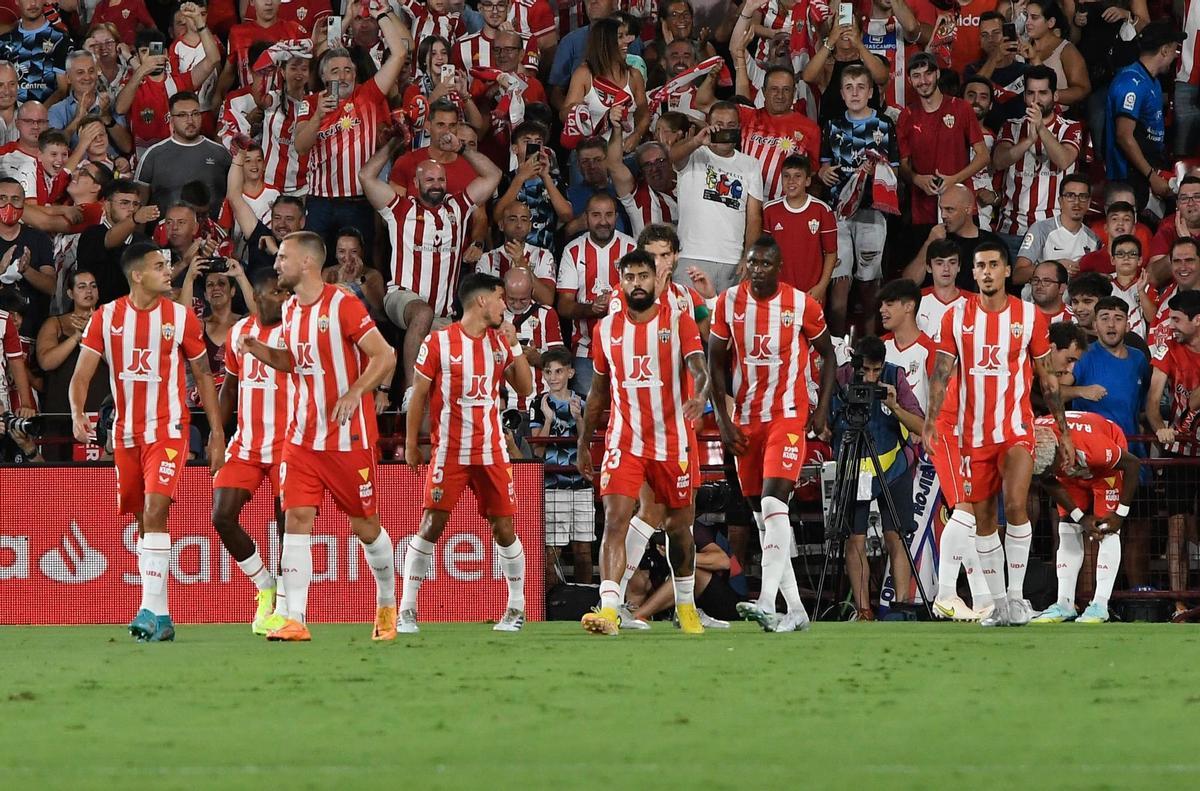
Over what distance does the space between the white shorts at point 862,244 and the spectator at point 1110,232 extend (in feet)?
5.78

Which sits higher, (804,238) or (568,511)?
(804,238)

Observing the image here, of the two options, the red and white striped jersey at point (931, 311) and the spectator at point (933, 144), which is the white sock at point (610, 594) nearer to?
the red and white striped jersey at point (931, 311)

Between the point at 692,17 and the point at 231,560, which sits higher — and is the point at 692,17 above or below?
above

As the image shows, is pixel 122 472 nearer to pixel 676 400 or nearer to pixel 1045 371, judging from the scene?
pixel 676 400

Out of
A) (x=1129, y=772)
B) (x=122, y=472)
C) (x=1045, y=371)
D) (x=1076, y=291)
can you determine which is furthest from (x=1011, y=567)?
(x=1129, y=772)

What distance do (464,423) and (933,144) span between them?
6.72 metres

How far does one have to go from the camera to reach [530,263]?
1620 centimetres

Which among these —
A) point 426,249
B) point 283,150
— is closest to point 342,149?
point 283,150

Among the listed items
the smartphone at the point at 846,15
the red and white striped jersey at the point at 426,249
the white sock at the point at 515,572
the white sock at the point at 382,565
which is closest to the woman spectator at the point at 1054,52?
the smartphone at the point at 846,15

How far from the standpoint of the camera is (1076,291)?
14.6 meters

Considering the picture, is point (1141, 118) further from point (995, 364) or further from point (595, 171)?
point (995, 364)

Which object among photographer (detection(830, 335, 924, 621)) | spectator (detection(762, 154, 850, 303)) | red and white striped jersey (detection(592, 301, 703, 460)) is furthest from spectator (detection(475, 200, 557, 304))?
red and white striped jersey (detection(592, 301, 703, 460))

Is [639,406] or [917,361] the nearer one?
[639,406]

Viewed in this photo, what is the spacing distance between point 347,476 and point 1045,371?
4616 mm
